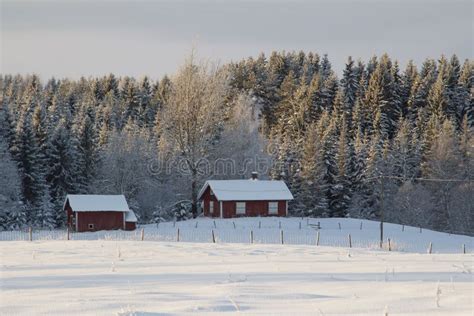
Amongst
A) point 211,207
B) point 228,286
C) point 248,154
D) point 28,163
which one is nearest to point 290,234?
point 211,207

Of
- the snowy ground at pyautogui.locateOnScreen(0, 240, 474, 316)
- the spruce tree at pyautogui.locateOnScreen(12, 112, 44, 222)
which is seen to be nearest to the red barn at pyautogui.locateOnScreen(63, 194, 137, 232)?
the spruce tree at pyautogui.locateOnScreen(12, 112, 44, 222)

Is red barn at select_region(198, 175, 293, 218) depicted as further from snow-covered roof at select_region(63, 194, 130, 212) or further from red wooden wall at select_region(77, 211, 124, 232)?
red wooden wall at select_region(77, 211, 124, 232)

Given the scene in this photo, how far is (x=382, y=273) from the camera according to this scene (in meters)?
12.3

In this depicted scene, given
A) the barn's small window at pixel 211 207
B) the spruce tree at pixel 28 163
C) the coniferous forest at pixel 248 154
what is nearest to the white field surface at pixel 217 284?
the barn's small window at pixel 211 207

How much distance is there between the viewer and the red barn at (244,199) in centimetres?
4838

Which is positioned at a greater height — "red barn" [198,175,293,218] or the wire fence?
"red barn" [198,175,293,218]

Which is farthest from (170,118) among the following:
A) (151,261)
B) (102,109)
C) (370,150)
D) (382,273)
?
(382,273)

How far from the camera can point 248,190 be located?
4944 centimetres

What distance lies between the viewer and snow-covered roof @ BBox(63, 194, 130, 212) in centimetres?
4369

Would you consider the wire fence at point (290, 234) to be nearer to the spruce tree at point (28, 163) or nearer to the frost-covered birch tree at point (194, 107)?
the frost-covered birch tree at point (194, 107)

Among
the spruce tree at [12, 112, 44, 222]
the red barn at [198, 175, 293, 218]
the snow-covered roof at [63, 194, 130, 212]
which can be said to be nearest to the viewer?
the snow-covered roof at [63, 194, 130, 212]

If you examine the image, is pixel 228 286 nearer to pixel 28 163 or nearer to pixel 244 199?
pixel 244 199

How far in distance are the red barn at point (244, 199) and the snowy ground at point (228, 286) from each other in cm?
3156

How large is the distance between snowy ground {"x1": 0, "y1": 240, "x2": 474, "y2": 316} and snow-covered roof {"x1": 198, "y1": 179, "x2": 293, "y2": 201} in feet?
104
